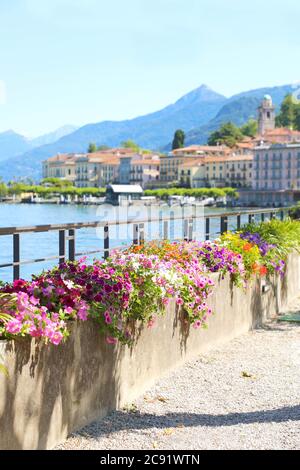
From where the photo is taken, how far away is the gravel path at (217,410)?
16.5ft

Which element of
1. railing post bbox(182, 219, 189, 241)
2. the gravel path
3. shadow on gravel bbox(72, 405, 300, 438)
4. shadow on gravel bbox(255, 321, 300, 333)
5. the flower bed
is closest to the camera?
the flower bed

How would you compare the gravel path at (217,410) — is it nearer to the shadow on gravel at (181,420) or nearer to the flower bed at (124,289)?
the shadow on gravel at (181,420)

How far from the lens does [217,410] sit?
5.89 meters

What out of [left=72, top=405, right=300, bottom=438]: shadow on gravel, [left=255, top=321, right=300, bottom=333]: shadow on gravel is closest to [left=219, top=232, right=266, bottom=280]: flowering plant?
[left=255, top=321, right=300, bottom=333]: shadow on gravel

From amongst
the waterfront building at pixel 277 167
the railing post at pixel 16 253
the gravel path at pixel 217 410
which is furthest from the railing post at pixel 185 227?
the waterfront building at pixel 277 167

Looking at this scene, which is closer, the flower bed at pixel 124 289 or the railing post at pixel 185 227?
the flower bed at pixel 124 289

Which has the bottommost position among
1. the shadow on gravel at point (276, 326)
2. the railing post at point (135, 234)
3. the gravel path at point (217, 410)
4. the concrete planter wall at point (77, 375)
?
the shadow on gravel at point (276, 326)

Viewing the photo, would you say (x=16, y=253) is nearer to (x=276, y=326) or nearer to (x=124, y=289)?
(x=124, y=289)

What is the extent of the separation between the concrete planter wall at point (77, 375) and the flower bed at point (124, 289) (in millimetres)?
106

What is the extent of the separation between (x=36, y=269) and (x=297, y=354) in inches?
1094

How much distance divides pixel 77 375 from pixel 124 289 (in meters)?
0.93

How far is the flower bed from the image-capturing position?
4.68 meters

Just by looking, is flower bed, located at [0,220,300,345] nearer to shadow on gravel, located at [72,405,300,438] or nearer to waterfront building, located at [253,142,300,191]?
shadow on gravel, located at [72,405,300,438]

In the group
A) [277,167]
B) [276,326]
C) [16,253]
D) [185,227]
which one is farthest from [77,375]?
[277,167]
